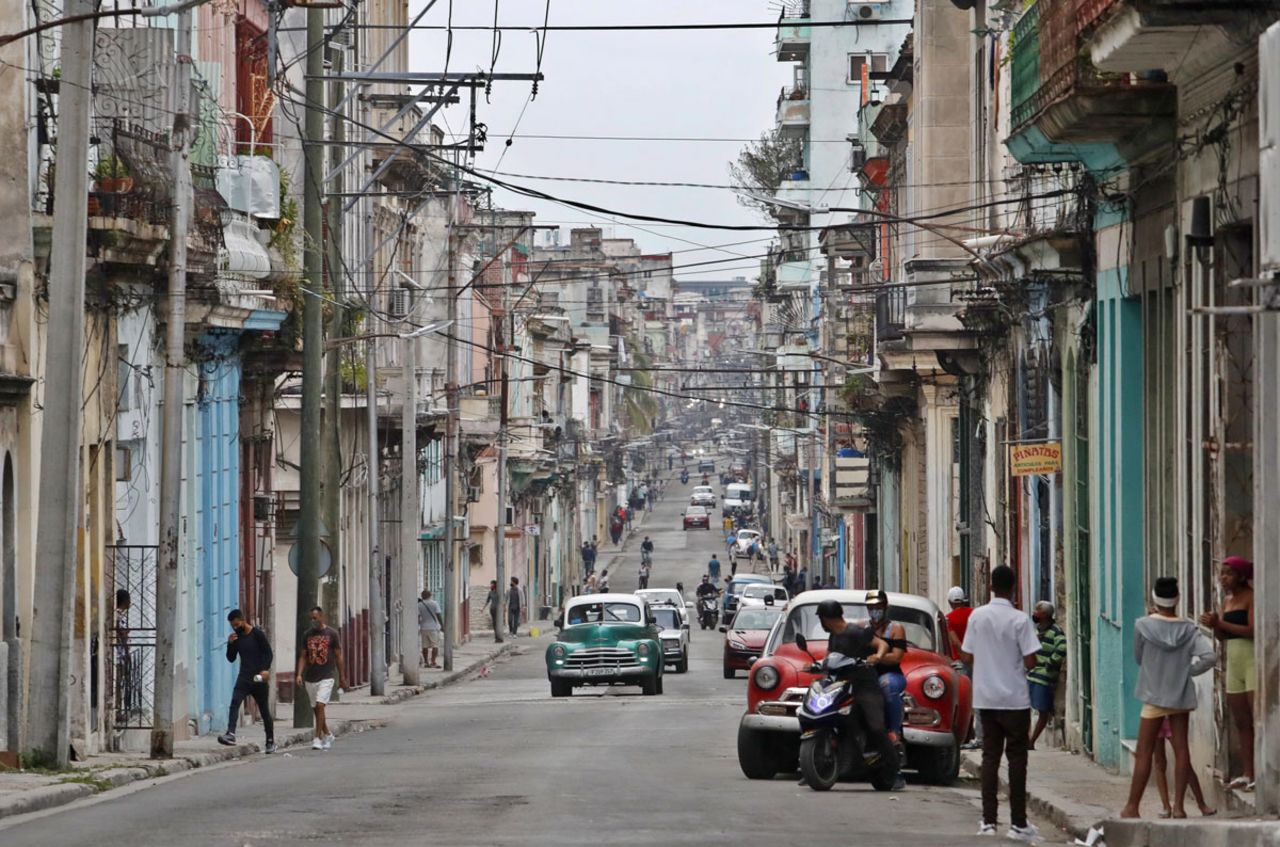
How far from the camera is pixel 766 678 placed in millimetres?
20406

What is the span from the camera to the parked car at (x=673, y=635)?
170ft

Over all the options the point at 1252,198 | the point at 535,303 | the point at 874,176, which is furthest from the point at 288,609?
the point at 535,303

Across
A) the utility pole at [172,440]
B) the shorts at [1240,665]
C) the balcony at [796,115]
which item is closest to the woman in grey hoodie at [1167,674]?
the shorts at [1240,665]

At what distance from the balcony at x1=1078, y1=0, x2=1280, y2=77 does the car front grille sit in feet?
80.4

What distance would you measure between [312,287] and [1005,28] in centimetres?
990

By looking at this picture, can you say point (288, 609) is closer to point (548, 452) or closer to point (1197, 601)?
point (1197, 601)

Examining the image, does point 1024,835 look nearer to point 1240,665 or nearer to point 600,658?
point 1240,665

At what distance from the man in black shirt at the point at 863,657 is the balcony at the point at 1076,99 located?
4251 millimetres

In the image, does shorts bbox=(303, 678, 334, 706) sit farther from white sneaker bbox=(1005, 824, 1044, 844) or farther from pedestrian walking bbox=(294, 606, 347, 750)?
white sneaker bbox=(1005, 824, 1044, 844)

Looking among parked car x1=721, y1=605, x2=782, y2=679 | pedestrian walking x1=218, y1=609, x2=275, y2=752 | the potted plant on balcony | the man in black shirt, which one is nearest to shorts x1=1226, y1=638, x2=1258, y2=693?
the man in black shirt

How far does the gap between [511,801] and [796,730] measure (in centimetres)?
338

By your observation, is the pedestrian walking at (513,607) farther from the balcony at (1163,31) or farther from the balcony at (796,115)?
the balcony at (1163,31)

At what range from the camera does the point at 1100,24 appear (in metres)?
15.9

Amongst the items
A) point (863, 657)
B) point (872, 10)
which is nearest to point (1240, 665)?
point (863, 657)
